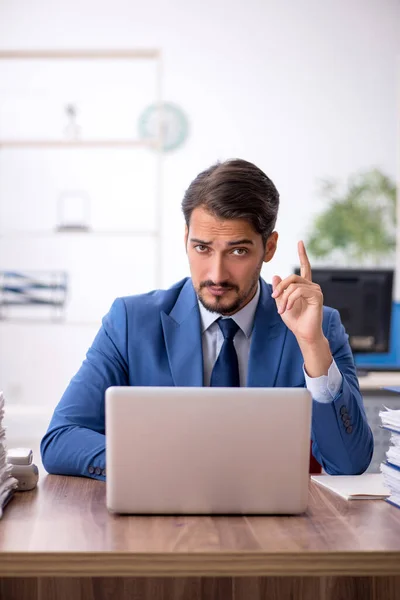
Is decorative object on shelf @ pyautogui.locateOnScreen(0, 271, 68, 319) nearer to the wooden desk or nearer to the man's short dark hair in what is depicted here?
the man's short dark hair

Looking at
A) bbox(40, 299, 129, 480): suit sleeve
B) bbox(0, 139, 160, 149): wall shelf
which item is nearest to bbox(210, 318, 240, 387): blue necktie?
bbox(40, 299, 129, 480): suit sleeve

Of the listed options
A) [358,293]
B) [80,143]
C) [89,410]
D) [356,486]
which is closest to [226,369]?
[89,410]

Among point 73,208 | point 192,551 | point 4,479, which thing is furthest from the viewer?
point 73,208

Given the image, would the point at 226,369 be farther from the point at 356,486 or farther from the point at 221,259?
the point at 356,486

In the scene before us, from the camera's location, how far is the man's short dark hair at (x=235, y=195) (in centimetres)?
196

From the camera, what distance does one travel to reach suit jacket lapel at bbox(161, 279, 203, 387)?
1995mm

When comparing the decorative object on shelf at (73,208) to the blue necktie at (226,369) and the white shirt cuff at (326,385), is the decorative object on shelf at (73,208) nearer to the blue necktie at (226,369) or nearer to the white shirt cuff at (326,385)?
the blue necktie at (226,369)

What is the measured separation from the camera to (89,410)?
1.92m

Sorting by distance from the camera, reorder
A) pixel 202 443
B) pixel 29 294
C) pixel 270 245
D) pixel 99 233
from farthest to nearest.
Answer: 1. pixel 29 294
2. pixel 99 233
3. pixel 270 245
4. pixel 202 443

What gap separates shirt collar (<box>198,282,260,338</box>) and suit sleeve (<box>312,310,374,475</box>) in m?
0.32

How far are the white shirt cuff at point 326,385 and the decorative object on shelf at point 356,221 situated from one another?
3.72m

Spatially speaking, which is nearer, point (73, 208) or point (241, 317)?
point (241, 317)

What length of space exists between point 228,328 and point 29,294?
121 inches

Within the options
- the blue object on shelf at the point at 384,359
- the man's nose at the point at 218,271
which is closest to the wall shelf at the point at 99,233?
the blue object on shelf at the point at 384,359
